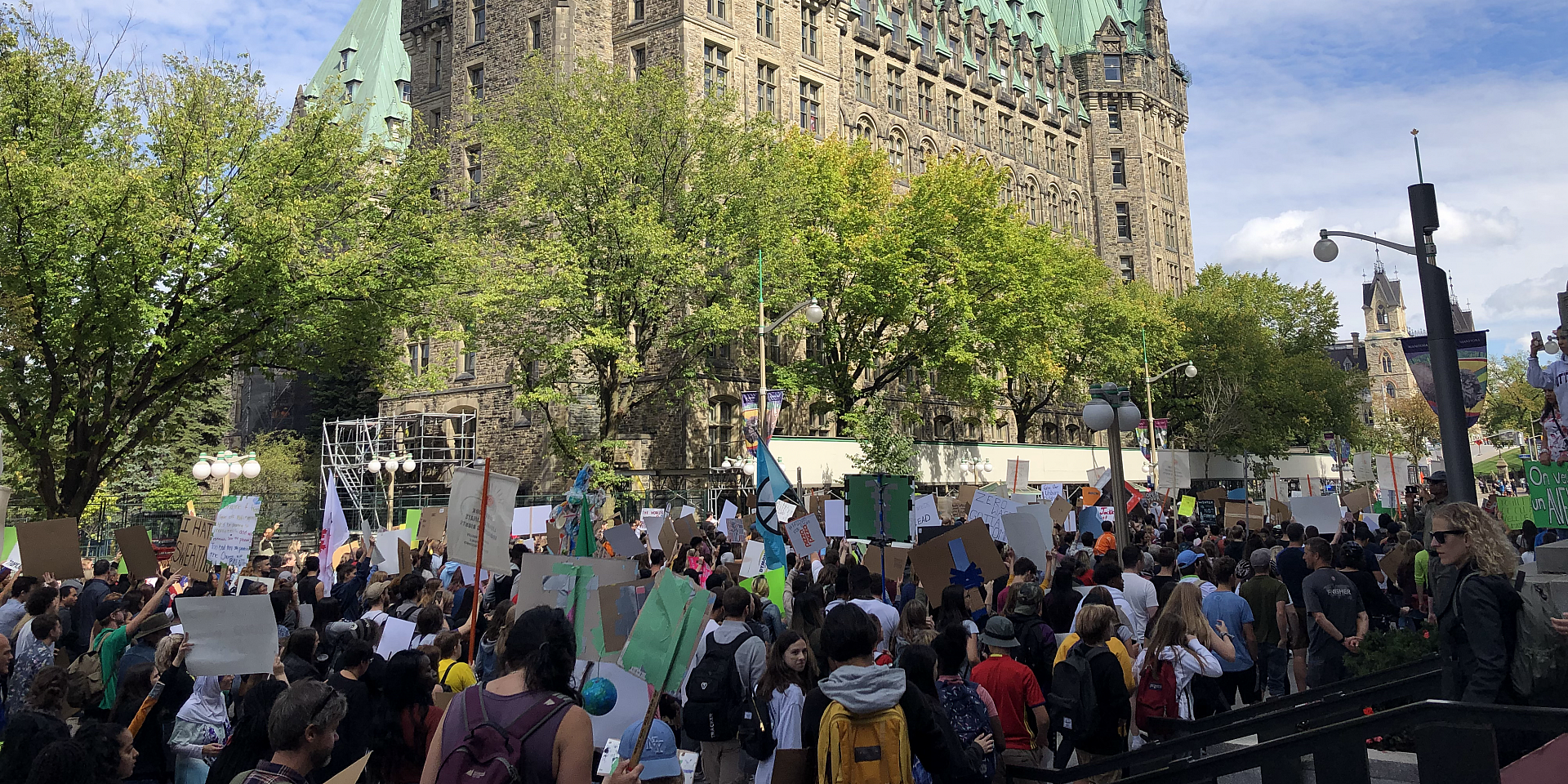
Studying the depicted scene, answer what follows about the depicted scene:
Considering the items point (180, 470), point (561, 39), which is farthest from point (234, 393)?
point (561, 39)

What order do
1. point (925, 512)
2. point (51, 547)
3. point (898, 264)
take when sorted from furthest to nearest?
point (898, 264)
point (925, 512)
point (51, 547)

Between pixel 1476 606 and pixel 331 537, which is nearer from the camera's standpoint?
pixel 1476 606

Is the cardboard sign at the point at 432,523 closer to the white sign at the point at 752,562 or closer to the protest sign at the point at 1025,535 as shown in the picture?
the white sign at the point at 752,562

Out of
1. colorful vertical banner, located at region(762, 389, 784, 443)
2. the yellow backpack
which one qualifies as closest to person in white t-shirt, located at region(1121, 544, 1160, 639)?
the yellow backpack

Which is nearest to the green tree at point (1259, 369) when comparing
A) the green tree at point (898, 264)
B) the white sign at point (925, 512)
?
the green tree at point (898, 264)

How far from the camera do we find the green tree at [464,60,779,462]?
30781 mm

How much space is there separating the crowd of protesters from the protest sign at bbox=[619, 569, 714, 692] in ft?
1.07

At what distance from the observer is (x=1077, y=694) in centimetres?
625

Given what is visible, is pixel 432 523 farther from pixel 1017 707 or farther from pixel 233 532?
pixel 1017 707

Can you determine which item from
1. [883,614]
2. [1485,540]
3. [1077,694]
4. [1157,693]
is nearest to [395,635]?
[883,614]

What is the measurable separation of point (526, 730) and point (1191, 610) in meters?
4.46

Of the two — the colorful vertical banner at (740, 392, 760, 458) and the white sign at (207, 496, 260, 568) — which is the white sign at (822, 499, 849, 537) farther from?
the colorful vertical banner at (740, 392, 760, 458)

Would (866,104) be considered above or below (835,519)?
above

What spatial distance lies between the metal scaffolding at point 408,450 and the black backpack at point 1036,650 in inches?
1430
